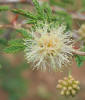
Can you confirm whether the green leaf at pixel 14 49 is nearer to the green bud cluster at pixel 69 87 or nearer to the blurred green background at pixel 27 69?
the blurred green background at pixel 27 69

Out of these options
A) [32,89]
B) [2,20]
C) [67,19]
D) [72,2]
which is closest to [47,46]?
[67,19]

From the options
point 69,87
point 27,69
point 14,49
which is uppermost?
point 14,49

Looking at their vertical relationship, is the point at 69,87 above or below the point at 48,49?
below

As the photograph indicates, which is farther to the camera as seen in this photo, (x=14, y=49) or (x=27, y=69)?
(x=27, y=69)

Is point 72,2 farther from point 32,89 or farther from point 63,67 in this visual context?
point 32,89

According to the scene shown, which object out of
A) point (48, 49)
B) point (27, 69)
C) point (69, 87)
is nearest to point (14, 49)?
point (48, 49)

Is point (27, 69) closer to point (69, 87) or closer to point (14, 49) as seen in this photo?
point (14, 49)

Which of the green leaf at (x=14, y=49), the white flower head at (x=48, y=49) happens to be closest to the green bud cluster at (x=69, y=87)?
the white flower head at (x=48, y=49)
